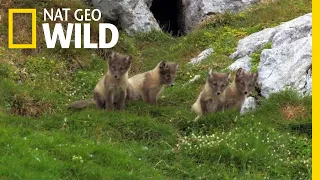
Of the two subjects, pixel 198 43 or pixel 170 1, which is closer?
pixel 198 43

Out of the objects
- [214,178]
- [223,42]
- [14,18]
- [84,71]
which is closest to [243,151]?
[214,178]

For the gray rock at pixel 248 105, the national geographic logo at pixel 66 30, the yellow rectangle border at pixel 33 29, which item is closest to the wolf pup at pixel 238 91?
the gray rock at pixel 248 105

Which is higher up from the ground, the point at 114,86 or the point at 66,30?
the point at 66,30

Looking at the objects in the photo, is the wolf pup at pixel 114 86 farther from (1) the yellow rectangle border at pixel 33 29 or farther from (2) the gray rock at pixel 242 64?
(1) the yellow rectangle border at pixel 33 29

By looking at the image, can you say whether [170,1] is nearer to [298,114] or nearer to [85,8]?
[85,8]

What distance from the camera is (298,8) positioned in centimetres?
2098

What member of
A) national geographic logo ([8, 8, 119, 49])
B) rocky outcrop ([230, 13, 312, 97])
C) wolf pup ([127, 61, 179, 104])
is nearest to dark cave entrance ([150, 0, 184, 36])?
national geographic logo ([8, 8, 119, 49])

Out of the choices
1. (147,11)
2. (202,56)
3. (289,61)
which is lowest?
(202,56)

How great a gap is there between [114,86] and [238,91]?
2657 millimetres

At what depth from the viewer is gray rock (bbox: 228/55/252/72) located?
16266 mm

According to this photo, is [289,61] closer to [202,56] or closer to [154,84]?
[154,84]

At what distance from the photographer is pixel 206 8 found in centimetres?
2303

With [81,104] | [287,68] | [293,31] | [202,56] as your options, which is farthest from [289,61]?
[81,104]

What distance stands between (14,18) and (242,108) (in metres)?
7.76
